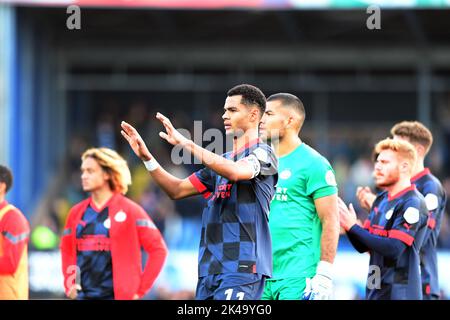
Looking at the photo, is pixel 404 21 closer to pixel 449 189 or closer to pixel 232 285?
pixel 449 189

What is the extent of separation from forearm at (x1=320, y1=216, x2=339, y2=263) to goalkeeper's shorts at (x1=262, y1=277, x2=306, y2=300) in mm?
277

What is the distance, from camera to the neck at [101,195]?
9.70m

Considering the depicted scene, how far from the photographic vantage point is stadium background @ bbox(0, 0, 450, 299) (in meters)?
19.1

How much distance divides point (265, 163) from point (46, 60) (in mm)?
14532

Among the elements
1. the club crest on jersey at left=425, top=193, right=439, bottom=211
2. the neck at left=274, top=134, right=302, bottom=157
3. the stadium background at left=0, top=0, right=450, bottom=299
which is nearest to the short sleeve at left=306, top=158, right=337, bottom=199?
the neck at left=274, top=134, right=302, bottom=157

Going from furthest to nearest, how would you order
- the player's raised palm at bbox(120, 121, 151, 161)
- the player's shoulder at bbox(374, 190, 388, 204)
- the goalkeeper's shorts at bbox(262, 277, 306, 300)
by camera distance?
1. the player's shoulder at bbox(374, 190, 388, 204)
2. the goalkeeper's shorts at bbox(262, 277, 306, 300)
3. the player's raised palm at bbox(120, 121, 151, 161)

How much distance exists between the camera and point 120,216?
31.3ft

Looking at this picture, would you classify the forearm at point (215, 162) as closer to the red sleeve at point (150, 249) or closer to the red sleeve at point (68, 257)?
the red sleeve at point (150, 249)

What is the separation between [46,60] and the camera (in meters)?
21.3

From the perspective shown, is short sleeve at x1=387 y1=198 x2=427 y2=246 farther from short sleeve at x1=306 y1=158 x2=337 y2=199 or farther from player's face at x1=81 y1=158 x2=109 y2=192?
player's face at x1=81 y1=158 x2=109 y2=192

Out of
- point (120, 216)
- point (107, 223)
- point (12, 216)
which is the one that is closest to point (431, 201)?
point (120, 216)

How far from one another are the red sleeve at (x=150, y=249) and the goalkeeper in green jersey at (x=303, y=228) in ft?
4.91

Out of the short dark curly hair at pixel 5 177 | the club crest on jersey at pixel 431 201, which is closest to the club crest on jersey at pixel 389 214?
the club crest on jersey at pixel 431 201
